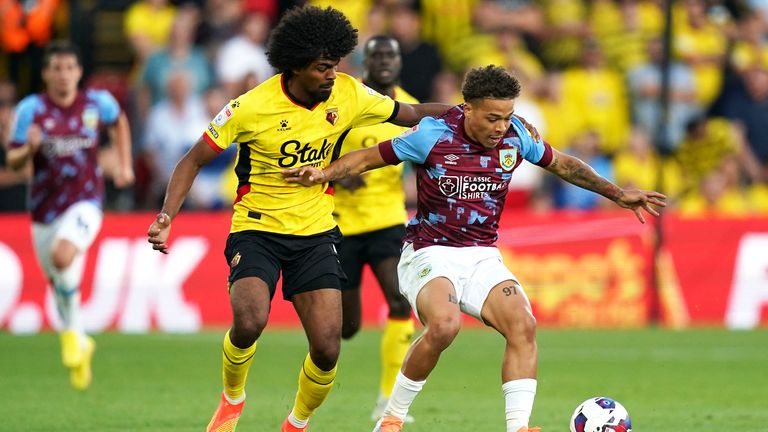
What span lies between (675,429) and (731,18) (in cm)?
1233

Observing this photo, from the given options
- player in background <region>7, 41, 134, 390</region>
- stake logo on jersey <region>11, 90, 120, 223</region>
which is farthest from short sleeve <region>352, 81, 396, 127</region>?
stake logo on jersey <region>11, 90, 120, 223</region>

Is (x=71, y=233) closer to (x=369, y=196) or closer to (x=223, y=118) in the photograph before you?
(x=369, y=196)

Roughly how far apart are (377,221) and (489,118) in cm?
267

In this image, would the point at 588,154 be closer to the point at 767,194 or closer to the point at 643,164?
the point at 643,164

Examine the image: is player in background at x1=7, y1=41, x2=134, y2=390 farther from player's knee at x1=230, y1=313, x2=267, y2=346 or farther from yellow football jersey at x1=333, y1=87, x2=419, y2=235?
player's knee at x1=230, y1=313, x2=267, y2=346

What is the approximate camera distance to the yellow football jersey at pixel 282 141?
8188 mm

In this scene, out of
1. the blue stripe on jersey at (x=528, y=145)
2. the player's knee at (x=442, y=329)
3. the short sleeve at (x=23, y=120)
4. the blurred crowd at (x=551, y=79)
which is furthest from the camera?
the blurred crowd at (x=551, y=79)

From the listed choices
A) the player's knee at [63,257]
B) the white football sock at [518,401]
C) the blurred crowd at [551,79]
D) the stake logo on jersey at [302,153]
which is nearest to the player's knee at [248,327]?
the stake logo on jersey at [302,153]

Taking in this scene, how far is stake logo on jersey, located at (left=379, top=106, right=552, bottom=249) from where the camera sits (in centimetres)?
823

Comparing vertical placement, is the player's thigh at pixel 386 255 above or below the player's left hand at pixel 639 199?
below

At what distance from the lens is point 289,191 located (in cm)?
838

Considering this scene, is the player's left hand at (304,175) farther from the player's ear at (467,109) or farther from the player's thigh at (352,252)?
Answer: the player's thigh at (352,252)

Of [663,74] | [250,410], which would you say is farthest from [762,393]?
[663,74]

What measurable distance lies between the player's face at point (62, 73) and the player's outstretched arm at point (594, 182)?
5.36 metres
